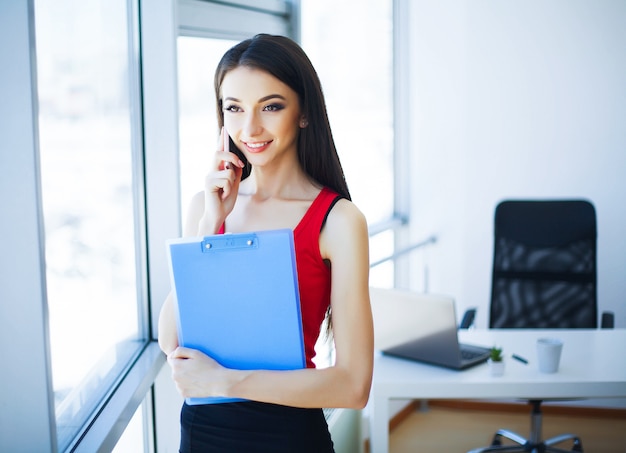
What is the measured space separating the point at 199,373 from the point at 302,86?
0.54 meters

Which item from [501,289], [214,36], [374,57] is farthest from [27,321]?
[374,57]

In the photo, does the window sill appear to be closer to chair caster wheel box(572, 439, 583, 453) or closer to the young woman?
the young woman

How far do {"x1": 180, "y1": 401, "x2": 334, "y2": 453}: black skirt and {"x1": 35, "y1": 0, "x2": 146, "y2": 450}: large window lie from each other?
1.27 feet

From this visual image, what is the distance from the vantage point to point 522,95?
12.8 ft

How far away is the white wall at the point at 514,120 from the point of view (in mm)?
3729

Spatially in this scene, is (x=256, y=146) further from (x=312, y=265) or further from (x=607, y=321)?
(x=607, y=321)

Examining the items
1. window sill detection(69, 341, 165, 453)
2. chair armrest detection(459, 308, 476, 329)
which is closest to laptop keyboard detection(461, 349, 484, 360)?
chair armrest detection(459, 308, 476, 329)

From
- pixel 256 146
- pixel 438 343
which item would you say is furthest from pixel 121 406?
pixel 438 343

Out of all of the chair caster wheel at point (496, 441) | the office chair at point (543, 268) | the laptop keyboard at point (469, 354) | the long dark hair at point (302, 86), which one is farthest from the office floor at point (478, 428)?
the long dark hair at point (302, 86)

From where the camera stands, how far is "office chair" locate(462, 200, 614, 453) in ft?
9.81

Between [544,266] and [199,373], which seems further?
[544,266]

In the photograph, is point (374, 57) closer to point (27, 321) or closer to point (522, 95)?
point (522, 95)

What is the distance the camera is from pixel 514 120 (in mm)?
3910

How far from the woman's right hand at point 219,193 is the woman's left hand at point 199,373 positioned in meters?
0.24
